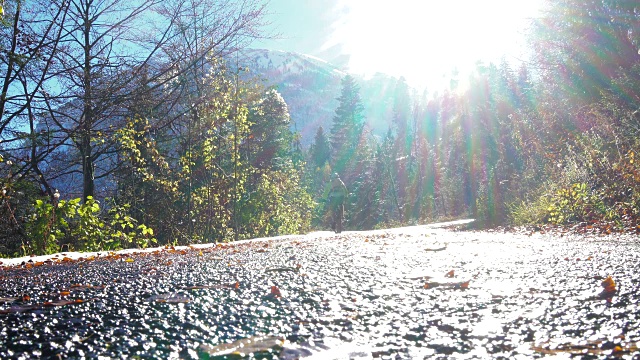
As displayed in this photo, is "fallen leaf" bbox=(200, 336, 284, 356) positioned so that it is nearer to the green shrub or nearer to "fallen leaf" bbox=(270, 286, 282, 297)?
"fallen leaf" bbox=(270, 286, 282, 297)

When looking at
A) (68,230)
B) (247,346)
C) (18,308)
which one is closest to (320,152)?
(68,230)

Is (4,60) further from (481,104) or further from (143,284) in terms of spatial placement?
(481,104)

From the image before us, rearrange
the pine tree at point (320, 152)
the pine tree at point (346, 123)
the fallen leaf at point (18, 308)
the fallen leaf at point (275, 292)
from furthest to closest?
the pine tree at point (320, 152), the pine tree at point (346, 123), the fallen leaf at point (275, 292), the fallen leaf at point (18, 308)

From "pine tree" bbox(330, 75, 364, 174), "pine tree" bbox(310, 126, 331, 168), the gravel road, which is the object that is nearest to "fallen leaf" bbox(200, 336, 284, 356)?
the gravel road

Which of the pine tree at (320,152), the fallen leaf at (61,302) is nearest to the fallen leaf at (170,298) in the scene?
the fallen leaf at (61,302)

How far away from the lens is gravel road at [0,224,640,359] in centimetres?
145

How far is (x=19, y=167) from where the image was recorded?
754 centimetres

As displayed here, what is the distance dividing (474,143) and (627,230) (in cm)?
3727

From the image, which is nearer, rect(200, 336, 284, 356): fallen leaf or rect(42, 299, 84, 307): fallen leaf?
rect(200, 336, 284, 356): fallen leaf

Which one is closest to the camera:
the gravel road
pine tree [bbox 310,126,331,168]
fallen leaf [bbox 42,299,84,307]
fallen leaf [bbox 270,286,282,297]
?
the gravel road

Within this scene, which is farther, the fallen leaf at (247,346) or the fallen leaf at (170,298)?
the fallen leaf at (170,298)

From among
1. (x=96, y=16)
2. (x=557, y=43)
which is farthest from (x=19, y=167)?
(x=557, y=43)

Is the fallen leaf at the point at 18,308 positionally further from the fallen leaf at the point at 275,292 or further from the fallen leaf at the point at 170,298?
the fallen leaf at the point at 275,292

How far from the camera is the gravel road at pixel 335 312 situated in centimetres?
145
